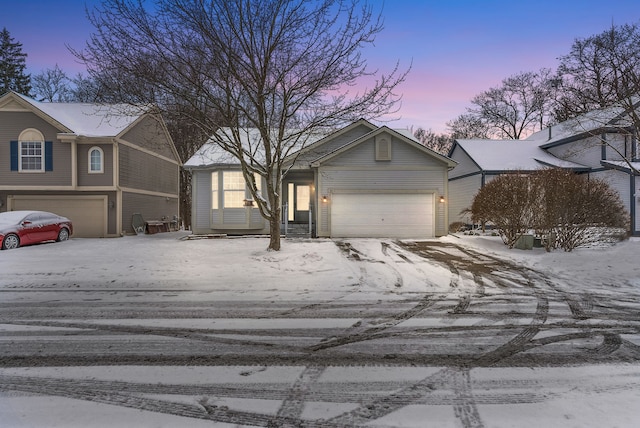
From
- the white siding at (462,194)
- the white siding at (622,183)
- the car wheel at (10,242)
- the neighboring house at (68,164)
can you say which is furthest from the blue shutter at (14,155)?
the white siding at (622,183)

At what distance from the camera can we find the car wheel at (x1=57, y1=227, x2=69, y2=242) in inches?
630

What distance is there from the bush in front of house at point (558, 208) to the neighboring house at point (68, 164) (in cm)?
1541

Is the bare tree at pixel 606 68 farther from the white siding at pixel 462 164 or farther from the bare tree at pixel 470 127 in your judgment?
the bare tree at pixel 470 127

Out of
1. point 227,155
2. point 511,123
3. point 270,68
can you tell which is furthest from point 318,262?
point 511,123

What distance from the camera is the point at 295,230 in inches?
678

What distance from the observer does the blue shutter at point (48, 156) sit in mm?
17734

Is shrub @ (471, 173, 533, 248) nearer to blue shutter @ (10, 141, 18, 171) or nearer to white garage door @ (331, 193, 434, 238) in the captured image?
white garage door @ (331, 193, 434, 238)

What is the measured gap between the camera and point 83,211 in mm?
18312

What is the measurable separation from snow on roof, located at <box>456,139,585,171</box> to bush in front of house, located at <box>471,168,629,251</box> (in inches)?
345

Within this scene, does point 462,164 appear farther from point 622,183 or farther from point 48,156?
point 48,156

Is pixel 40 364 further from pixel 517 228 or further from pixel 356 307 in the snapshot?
pixel 517 228

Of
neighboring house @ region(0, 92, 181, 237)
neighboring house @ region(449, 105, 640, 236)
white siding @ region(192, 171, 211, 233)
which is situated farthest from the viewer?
neighboring house @ region(449, 105, 640, 236)

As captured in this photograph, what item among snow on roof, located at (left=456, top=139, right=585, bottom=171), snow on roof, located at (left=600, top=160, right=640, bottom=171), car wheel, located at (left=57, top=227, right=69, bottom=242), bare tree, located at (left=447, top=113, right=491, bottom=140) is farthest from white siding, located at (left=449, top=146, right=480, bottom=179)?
car wheel, located at (left=57, top=227, right=69, bottom=242)

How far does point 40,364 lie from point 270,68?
29.0 ft
